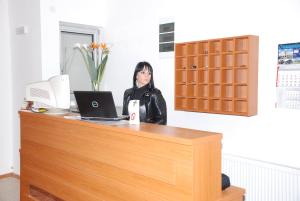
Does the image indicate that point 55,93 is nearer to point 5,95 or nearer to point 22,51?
point 22,51

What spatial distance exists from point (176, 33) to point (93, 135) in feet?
6.48

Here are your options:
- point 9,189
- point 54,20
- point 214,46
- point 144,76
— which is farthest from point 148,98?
point 9,189

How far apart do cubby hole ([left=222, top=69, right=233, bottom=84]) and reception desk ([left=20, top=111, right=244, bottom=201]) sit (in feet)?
4.37

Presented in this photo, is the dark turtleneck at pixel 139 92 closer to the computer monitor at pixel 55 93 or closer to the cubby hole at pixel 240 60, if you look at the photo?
the computer monitor at pixel 55 93

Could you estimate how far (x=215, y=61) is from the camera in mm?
3357

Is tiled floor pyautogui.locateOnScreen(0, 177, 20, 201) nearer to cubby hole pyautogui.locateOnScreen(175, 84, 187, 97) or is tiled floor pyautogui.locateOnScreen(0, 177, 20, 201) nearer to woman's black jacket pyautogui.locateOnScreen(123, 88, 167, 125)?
woman's black jacket pyautogui.locateOnScreen(123, 88, 167, 125)

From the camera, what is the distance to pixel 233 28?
10.7ft

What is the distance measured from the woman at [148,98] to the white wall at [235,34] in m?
0.72

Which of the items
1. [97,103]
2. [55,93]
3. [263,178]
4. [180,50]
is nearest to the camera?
[97,103]

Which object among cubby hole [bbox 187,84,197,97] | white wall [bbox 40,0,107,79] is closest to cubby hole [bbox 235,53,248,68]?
cubby hole [bbox 187,84,197,97]

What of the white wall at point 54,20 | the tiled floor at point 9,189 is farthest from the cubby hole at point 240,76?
the tiled floor at point 9,189

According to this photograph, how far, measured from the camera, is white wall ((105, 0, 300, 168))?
9.61ft

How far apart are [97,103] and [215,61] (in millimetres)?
1514

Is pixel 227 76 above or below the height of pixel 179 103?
above
